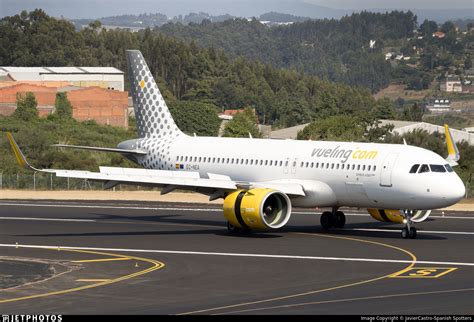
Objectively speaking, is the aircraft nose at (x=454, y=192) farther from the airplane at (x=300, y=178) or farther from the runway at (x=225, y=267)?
the runway at (x=225, y=267)

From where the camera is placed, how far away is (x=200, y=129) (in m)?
174

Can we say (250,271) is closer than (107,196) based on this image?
Yes

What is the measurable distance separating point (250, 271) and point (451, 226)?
19598 mm

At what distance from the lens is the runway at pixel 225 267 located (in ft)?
104

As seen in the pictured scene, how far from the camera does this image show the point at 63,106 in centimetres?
16600

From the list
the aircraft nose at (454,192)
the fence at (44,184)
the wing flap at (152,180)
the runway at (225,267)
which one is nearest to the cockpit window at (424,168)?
the aircraft nose at (454,192)

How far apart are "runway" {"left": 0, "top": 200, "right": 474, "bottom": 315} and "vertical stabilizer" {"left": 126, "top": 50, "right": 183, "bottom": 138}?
4.84 metres

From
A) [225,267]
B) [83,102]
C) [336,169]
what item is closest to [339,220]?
[336,169]

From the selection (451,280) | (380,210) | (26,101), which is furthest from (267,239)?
(26,101)

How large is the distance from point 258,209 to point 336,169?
4.37 meters

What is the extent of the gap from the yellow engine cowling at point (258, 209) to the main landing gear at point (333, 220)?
429cm

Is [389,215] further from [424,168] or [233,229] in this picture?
[233,229]

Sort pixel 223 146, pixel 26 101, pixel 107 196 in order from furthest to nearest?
pixel 26 101, pixel 107 196, pixel 223 146

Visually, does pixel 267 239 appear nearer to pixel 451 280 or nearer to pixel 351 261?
pixel 351 261
